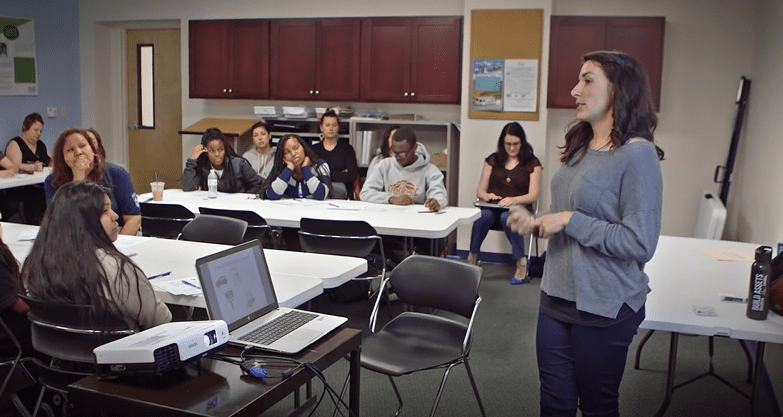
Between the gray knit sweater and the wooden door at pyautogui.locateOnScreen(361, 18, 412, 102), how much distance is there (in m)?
4.97

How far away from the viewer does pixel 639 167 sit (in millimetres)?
2152

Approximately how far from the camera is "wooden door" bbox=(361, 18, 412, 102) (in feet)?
23.3

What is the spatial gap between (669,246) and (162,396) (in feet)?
10.3

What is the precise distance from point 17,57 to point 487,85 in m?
5.05

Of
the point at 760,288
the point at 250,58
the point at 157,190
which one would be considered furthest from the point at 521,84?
the point at 760,288

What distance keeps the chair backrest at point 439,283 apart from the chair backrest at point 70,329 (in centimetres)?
135

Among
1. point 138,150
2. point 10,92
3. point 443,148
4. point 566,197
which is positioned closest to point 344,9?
point 443,148

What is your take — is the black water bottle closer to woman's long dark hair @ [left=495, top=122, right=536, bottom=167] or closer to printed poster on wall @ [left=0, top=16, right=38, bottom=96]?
woman's long dark hair @ [left=495, top=122, right=536, bottom=167]

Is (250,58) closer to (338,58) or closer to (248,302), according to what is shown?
(338,58)

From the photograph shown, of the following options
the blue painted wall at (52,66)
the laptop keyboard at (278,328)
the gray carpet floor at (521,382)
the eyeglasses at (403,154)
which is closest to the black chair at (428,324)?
the gray carpet floor at (521,382)

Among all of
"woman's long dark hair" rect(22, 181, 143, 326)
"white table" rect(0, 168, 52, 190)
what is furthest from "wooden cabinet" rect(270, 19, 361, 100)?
"woman's long dark hair" rect(22, 181, 143, 326)

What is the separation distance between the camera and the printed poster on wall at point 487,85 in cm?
664

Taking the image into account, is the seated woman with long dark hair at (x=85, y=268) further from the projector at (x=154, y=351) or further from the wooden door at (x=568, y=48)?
the wooden door at (x=568, y=48)

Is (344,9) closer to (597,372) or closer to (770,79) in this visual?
(770,79)
